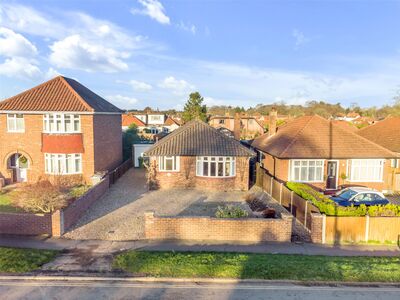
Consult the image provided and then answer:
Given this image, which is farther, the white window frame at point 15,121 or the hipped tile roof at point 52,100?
the white window frame at point 15,121

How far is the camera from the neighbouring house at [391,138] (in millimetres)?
21422

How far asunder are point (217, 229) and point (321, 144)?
13038 millimetres

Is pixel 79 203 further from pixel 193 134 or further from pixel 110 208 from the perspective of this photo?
pixel 193 134

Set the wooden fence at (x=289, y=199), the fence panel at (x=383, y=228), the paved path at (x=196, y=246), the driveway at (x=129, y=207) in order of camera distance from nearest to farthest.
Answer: the paved path at (x=196, y=246), the fence panel at (x=383, y=228), the driveway at (x=129, y=207), the wooden fence at (x=289, y=199)

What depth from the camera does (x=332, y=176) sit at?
2106 cm

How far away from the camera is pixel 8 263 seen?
30.7ft

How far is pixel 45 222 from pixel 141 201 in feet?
20.7

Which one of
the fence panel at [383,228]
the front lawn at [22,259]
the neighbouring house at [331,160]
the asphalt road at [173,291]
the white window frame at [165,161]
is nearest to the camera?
the asphalt road at [173,291]

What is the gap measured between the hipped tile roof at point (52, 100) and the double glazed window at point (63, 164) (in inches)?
132

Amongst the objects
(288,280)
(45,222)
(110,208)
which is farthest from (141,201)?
(288,280)

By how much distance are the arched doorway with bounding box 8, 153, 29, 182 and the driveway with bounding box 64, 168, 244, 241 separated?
269 inches

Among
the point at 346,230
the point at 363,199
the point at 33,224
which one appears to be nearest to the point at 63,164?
the point at 33,224

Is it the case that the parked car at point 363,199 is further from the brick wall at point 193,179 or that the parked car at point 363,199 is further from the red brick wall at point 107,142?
the red brick wall at point 107,142

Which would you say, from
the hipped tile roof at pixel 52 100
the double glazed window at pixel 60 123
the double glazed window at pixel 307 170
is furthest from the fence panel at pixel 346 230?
the double glazed window at pixel 60 123
